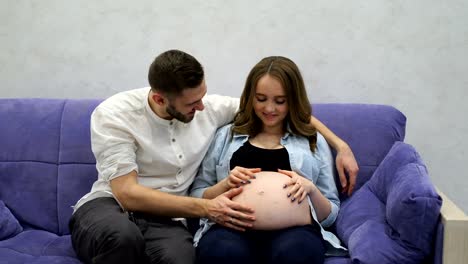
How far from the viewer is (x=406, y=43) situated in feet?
7.24

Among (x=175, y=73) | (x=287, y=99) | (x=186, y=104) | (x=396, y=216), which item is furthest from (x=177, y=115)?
(x=396, y=216)

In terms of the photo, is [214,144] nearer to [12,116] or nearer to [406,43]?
[12,116]

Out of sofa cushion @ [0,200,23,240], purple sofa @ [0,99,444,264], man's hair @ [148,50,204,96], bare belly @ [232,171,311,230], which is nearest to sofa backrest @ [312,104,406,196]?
purple sofa @ [0,99,444,264]

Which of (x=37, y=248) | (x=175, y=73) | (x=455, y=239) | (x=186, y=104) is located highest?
(x=175, y=73)

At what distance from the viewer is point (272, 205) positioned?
1600 millimetres

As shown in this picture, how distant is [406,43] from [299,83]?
0.70 metres

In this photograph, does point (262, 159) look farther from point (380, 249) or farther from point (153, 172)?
point (380, 249)

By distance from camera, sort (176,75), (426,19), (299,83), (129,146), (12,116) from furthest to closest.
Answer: (426,19) < (12,116) < (299,83) < (129,146) < (176,75)

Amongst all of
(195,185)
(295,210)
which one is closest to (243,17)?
(195,185)

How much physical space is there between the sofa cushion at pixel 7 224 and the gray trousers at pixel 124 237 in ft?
1.12

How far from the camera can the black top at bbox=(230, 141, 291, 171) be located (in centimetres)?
179

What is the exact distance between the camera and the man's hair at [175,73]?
1546mm

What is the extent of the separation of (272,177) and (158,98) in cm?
47

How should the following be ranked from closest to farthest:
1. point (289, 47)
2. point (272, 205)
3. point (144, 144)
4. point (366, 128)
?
1. point (272, 205)
2. point (144, 144)
3. point (366, 128)
4. point (289, 47)
